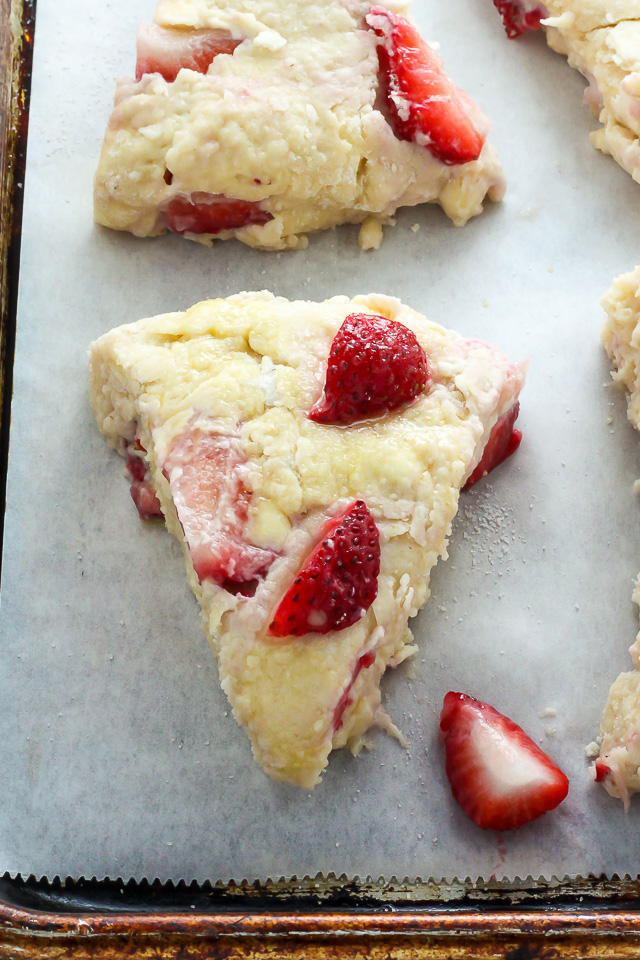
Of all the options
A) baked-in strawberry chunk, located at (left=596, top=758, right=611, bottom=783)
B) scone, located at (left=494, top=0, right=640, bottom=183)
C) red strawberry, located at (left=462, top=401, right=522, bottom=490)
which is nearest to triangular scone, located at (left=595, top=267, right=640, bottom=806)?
baked-in strawberry chunk, located at (left=596, top=758, right=611, bottom=783)

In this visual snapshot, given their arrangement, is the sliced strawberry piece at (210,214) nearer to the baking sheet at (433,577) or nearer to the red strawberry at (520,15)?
the baking sheet at (433,577)

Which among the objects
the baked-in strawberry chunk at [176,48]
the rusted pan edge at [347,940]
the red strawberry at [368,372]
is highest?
the baked-in strawberry chunk at [176,48]

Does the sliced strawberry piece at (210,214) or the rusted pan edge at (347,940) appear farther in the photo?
the sliced strawberry piece at (210,214)

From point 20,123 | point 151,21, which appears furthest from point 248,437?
point 151,21

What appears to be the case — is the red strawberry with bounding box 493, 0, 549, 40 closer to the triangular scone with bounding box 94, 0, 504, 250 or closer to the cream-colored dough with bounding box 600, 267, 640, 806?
the triangular scone with bounding box 94, 0, 504, 250

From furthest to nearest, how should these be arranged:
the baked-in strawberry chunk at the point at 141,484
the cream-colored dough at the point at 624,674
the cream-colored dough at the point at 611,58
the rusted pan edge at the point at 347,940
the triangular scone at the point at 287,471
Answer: the cream-colored dough at the point at 611,58, the baked-in strawberry chunk at the point at 141,484, the cream-colored dough at the point at 624,674, the triangular scone at the point at 287,471, the rusted pan edge at the point at 347,940

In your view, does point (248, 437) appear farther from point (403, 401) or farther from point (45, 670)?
point (45, 670)

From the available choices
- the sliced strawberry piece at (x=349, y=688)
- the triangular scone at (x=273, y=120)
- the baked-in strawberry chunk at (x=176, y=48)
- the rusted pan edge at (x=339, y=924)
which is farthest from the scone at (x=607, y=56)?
the rusted pan edge at (x=339, y=924)
